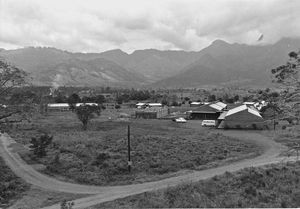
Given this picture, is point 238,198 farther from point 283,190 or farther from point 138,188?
point 138,188

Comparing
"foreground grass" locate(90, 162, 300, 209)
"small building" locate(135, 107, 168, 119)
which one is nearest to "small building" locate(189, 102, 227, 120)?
"small building" locate(135, 107, 168, 119)

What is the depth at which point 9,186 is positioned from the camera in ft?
81.4

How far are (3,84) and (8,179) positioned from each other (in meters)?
13.6

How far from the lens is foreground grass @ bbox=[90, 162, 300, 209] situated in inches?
637

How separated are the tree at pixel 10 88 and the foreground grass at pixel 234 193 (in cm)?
792

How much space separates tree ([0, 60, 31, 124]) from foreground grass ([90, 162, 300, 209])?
792cm

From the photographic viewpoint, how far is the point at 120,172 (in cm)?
2838

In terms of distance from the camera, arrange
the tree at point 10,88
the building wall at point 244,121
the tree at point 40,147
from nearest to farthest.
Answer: the tree at point 10,88
the tree at point 40,147
the building wall at point 244,121

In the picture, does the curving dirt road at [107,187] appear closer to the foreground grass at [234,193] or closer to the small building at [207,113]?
the foreground grass at [234,193]

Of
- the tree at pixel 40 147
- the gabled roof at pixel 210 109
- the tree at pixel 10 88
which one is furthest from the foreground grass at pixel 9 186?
the gabled roof at pixel 210 109

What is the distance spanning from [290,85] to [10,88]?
14150 millimetres

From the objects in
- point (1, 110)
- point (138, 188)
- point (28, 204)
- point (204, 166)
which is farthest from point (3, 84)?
point (204, 166)

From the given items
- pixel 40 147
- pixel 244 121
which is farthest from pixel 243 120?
pixel 40 147

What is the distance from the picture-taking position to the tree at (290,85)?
11625 mm
